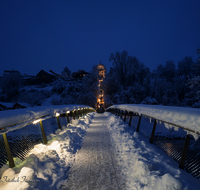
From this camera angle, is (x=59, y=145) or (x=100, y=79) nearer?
(x=59, y=145)

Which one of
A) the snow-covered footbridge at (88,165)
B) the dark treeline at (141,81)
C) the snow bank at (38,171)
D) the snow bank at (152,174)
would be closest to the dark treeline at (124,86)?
the dark treeline at (141,81)

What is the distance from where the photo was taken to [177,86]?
122 ft

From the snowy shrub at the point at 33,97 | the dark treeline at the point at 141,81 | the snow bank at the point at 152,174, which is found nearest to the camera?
the snow bank at the point at 152,174

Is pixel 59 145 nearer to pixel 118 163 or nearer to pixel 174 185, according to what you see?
pixel 118 163

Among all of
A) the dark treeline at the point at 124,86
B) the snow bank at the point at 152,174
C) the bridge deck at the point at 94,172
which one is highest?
the dark treeline at the point at 124,86

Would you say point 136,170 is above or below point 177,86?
below

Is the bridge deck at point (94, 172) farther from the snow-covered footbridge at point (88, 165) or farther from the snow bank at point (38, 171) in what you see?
the snow bank at point (38, 171)

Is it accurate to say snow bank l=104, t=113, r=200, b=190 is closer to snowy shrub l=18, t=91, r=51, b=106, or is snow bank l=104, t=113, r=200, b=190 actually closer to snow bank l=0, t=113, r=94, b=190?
snow bank l=0, t=113, r=94, b=190

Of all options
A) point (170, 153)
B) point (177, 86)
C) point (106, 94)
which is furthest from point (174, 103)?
point (170, 153)

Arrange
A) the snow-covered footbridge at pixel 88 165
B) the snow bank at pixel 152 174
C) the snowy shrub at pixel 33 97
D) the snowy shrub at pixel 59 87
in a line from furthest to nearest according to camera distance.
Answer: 1. the snowy shrub at pixel 59 87
2. the snowy shrub at pixel 33 97
3. the snow-covered footbridge at pixel 88 165
4. the snow bank at pixel 152 174

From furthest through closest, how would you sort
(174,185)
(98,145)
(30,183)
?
(98,145) < (30,183) < (174,185)

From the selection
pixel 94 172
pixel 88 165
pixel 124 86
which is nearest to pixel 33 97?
pixel 124 86

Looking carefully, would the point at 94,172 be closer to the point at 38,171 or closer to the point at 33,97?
the point at 38,171

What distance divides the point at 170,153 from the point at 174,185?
261 cm
